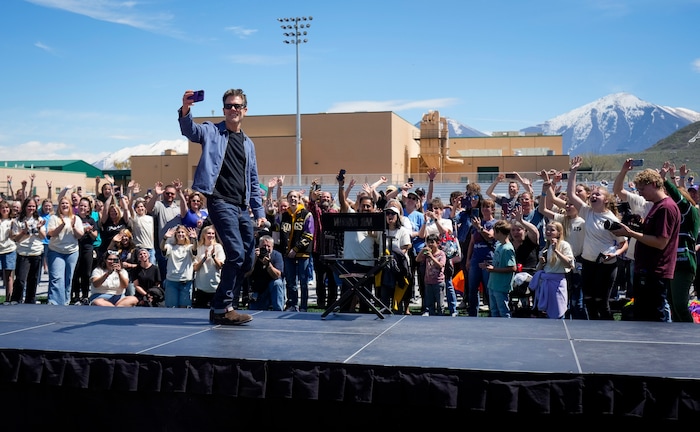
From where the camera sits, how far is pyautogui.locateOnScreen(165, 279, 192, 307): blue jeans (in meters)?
10.4

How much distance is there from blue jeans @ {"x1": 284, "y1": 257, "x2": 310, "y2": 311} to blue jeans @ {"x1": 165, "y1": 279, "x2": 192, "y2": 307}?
4.95 ft

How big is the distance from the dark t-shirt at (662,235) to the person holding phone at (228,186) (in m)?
3.51

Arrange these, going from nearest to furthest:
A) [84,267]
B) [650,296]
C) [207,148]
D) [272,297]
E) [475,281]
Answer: [207,148] < [650,296] < [475,281] < [272,297] < [84,267]

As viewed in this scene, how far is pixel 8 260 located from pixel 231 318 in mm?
7460

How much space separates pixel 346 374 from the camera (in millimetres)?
4871

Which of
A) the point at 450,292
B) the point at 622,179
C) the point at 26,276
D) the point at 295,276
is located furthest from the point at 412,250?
the point at 26,276

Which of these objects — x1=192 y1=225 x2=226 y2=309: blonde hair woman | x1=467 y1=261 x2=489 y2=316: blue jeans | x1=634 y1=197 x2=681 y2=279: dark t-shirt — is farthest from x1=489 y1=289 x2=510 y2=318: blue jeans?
x1=192 y1=225 x2=226 y2=309: blonde hair woman

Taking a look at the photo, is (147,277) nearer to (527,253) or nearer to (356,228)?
(356,228)

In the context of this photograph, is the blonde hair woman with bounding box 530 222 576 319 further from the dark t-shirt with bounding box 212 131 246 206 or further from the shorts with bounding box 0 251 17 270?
the shorts with bounding box 0 251 17 270

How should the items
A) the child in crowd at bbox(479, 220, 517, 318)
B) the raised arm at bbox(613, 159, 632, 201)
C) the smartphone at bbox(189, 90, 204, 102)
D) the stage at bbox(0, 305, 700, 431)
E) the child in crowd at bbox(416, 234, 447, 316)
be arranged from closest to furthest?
the stage at bbox(0, 305, 700, 431), the smartphone at bbox(189, 90, 204, 102), the raised arm at bbox(613, 159, 632, 201), the child in crowd at bbox(479, 220, 517, 318), the child in crowd at bbox(416, 234, 447, 316)

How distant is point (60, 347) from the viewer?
5.59 metres

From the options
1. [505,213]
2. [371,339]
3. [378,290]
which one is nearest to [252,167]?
[371,339]

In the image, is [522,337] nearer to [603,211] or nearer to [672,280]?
[672,280]

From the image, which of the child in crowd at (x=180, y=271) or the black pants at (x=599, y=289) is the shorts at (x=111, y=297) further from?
the black pants at (x=599, y=289)
